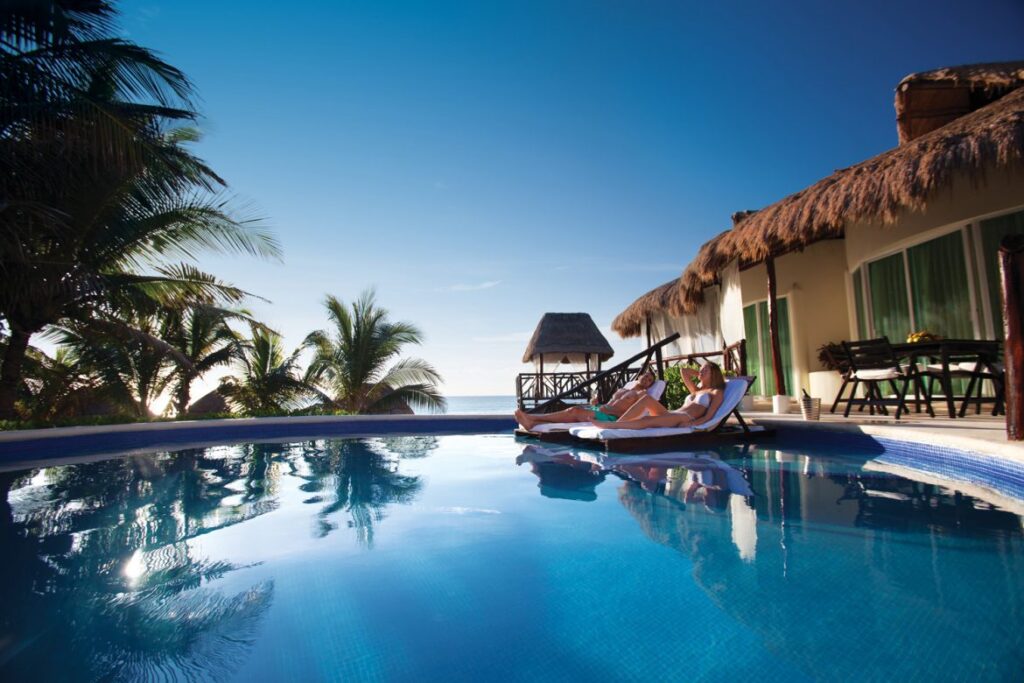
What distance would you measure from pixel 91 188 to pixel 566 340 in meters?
11.1

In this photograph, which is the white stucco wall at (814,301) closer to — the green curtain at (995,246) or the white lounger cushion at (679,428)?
the green curtain at (995,246)

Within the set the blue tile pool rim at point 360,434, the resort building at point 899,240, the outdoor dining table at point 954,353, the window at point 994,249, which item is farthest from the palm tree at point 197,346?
the window at point 994,249

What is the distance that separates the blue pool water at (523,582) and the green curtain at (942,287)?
393 centimetres

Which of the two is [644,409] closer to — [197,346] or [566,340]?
[566,340]

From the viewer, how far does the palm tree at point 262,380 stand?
37.3 ft

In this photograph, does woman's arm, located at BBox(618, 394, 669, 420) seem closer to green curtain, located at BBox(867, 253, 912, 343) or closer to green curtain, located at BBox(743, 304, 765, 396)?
green curtain, located at BBox(867, 253, 912, 343)

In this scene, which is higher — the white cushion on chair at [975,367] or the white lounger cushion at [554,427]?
the white cushion on chair at [975,367]

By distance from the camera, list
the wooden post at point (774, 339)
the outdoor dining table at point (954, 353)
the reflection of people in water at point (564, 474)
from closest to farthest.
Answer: the reflection of people in water at point (564, 474)
the outdoor dining table at point (954, 353)
the wooden post at point (774, 339)

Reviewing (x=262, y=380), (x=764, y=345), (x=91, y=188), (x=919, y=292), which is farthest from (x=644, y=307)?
(x=91, y=188)

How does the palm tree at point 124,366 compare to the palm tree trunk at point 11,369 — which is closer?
the palm tree trunk at point 11,369

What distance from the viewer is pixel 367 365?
12281 millimetres

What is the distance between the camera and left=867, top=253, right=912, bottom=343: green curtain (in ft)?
24.2

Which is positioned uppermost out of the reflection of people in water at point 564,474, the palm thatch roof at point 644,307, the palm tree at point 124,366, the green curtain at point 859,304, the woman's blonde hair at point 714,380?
the palm thatch roof at point 644,307

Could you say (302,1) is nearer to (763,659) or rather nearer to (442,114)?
(442,114)
